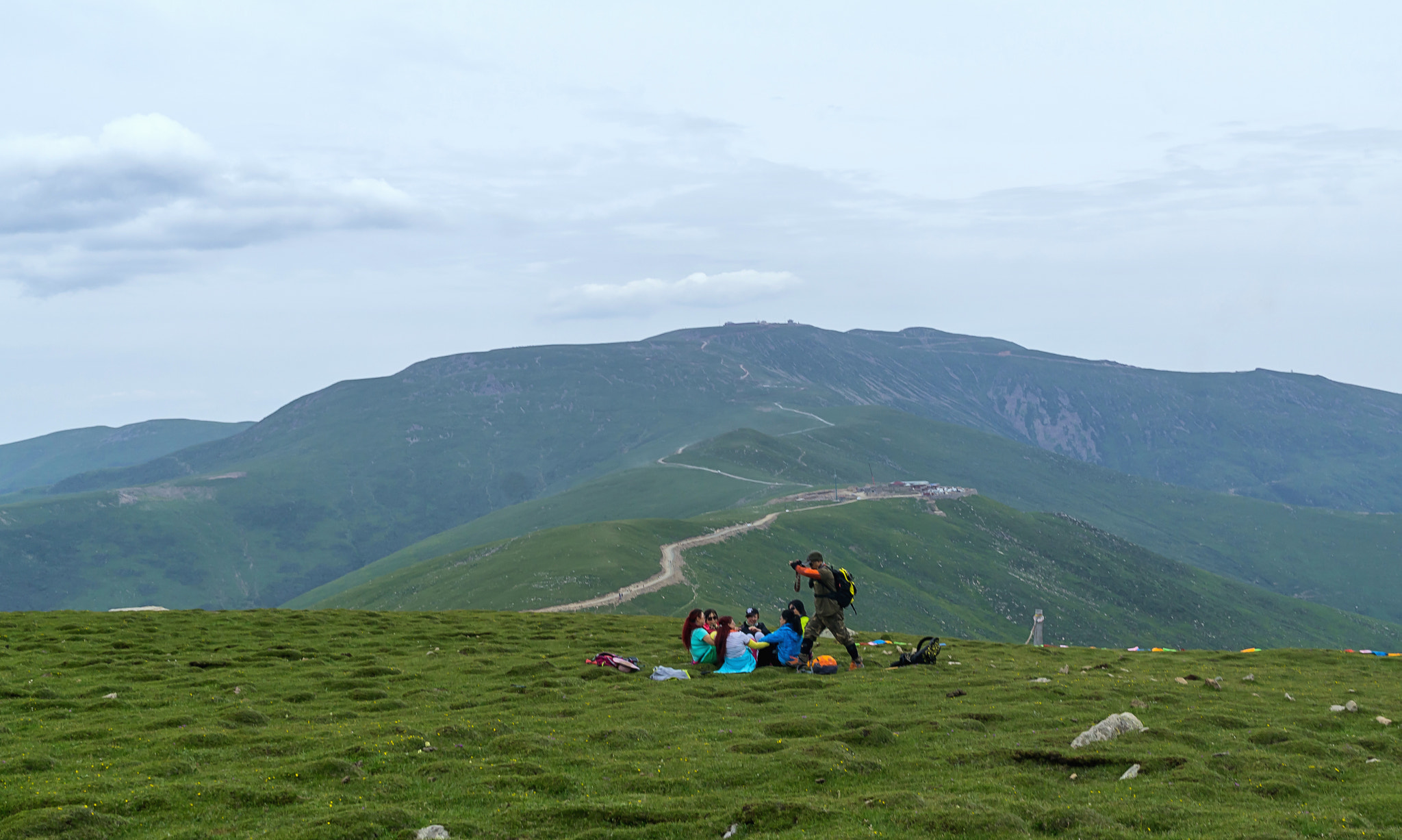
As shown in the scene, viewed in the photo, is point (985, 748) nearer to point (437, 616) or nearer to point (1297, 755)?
point (1297, 755)

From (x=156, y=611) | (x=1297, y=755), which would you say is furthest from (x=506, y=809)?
(x=156, y=611)

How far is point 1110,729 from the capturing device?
21969 millimetres

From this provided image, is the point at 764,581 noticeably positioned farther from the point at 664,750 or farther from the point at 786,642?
the point at 664,750

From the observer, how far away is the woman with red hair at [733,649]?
33.2 meters

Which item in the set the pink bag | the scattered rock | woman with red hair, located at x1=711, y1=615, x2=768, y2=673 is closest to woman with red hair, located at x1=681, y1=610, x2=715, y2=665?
woman with red hair, located at x1=711, y1=615, x2=768, y2=673

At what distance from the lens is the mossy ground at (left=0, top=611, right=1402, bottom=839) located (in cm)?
1603

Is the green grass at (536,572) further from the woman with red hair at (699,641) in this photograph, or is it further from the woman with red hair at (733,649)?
the woman with red hair at (733,649)

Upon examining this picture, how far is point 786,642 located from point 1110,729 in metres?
14.1

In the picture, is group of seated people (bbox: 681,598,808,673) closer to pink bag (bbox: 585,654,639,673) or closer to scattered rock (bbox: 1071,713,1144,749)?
pink bag (bbox: 585,654,639,673)

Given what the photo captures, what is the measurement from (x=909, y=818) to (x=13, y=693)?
99.5ft

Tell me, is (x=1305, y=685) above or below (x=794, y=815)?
below

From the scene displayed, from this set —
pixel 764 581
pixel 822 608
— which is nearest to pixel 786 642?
pixel 822 608

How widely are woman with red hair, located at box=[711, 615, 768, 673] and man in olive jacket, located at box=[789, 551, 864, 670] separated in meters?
1.78

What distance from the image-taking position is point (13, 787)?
18.2 metres
